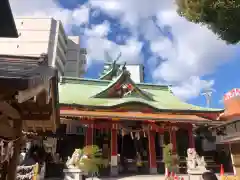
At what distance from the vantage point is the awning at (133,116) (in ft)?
60.7

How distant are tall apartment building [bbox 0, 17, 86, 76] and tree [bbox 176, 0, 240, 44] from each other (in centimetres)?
5703

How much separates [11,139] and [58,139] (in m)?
15.7

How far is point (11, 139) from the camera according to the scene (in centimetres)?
591

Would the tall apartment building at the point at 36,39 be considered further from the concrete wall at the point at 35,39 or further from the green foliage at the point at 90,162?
the green foliage at the point at 90,162

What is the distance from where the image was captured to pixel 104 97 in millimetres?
22484

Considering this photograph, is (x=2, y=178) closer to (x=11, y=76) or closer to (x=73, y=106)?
(x=11, y=76)

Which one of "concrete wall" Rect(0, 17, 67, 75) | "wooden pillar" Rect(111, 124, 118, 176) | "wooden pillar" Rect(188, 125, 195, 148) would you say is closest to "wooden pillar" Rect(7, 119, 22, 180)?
"wooden pillar" Rect(111, 124, 118, 176)

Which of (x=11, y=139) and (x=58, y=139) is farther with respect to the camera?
(x=58, y=139)

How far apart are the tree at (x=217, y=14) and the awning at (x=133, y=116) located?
12.4 m

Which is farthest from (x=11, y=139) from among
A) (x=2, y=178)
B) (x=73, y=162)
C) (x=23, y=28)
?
(x=23, y=28)

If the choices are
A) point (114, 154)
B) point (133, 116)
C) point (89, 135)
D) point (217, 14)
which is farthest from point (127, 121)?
point (217, 14)

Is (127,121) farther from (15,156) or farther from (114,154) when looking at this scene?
(15,156)

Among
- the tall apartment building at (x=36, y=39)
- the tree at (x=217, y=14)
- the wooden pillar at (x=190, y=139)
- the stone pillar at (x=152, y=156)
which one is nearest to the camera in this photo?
the tree at (x=217, y=14)

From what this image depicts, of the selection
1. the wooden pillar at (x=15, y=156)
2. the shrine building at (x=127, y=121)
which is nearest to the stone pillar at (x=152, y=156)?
the shrine building at (x=127, y=121)
